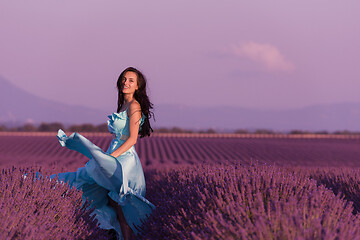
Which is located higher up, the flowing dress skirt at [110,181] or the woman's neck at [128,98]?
the woman's neck at [128,98]

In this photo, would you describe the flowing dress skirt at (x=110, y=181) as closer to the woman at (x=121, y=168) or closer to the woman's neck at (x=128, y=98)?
the woman at (x=121, y=168)

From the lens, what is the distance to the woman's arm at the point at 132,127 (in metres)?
4.54

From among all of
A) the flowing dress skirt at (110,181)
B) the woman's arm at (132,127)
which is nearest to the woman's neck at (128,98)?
the woman's arm at (132,127)

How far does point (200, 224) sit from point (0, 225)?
1.39 meters

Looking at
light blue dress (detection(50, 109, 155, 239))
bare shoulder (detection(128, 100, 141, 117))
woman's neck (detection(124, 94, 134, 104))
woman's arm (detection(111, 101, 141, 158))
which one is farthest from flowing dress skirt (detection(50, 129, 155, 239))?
woman's neck (detection(124, 94, 134, 104))

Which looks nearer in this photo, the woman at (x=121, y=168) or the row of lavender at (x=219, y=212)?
the row of lavender at (x=219, y=212)

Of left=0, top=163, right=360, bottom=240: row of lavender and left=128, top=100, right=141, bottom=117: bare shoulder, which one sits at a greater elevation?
left=128, top=100, right=141, bottom=117: bare shoulder

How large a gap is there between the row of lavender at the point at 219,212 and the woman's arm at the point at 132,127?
2.07 feet

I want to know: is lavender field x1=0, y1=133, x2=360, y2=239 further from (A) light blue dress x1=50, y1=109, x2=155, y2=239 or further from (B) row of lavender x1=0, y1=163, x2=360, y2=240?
(A) light blue dress x1=50, y1=109, x2=155, y2=239

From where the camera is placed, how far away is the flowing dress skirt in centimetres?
434

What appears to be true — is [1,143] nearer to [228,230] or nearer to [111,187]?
[111,187]

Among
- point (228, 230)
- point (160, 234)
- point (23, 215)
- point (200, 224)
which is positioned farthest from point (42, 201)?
point (228, 230)

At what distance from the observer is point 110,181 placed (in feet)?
14.6

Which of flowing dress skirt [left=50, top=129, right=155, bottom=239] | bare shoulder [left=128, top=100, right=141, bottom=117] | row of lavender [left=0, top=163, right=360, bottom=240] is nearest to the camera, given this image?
row of lavender [left=0, top=163, right=360, bottom=240]
